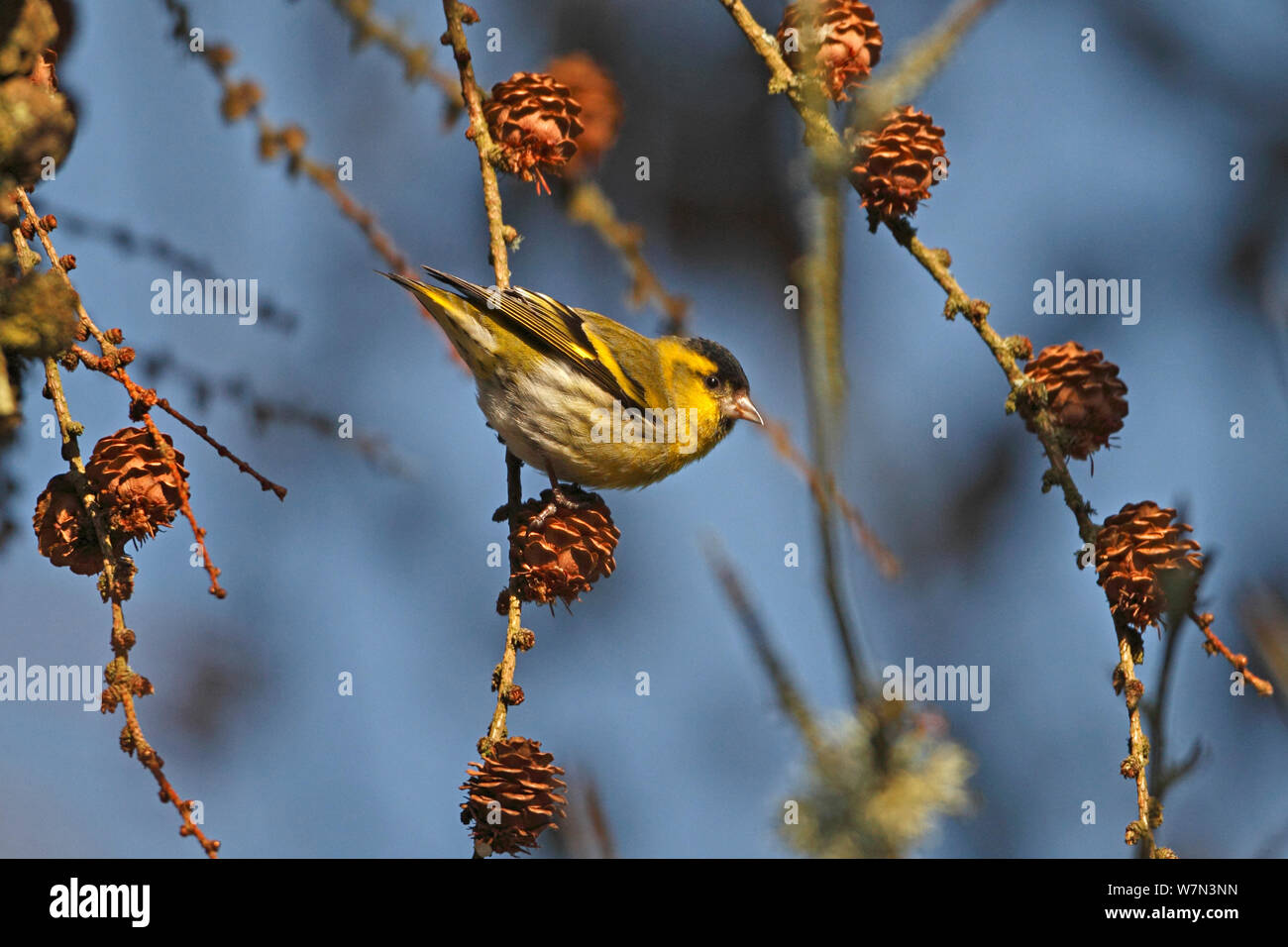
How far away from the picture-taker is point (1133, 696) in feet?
5.45

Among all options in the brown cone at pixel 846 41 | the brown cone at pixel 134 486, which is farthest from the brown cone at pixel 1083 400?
the brown cone at pixel 134 486

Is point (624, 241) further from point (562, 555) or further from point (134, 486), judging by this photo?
point (134, 486)

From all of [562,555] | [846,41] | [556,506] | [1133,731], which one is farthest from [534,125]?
[1133,731]

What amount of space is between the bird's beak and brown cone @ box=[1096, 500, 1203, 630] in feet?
6.09

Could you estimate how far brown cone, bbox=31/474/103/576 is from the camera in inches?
72.3

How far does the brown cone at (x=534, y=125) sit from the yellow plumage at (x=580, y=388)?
44 centimetres

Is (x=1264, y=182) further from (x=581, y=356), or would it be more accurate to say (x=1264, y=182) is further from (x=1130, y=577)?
(x=1130, y=577)

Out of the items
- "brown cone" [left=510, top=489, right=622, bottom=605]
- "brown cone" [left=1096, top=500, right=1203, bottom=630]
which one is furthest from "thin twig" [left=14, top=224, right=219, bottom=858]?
"brown cone" [left=1096, top=500, right=1203, bottom=630]

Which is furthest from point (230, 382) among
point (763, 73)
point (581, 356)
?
point (763, 73)

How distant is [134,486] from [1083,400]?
1.65 m

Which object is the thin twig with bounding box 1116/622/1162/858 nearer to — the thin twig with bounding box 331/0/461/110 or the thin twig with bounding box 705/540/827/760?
the thin twig with bounding box 705/540/827/760
